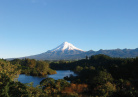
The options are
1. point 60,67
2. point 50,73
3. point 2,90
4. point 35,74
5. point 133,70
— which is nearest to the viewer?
point 2,90

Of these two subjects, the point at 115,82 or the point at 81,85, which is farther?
the point at 81,85

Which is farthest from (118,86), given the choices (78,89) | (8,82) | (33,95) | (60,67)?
(60,67)

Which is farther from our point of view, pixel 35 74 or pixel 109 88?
pixel 35 74

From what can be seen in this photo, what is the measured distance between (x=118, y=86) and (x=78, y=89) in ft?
20.9

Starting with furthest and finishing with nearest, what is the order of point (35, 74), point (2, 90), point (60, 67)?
point (60, 67)
point (35, 74)
point (2, 90)

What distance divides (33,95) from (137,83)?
19.2 m

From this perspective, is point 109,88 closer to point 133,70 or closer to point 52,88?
point 52,88

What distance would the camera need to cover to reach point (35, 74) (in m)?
58.5

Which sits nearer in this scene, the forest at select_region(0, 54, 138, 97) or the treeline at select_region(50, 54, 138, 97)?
the forest at select_region(0, 54, 138, 97)

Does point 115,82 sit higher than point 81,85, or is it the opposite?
point 115,82

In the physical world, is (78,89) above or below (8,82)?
below

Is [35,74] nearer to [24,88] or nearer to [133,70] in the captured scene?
[133,70]

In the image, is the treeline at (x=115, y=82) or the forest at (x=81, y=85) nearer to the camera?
the forest at (x=81, y=85)

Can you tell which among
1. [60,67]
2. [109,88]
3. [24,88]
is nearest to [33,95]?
[24,88]
